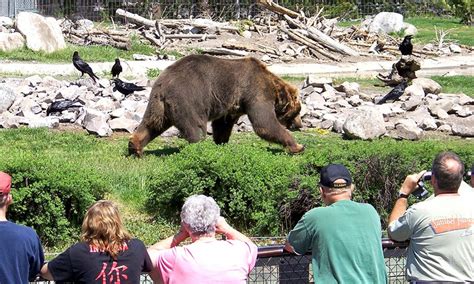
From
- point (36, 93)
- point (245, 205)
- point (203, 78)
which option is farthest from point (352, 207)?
point (36, 93)

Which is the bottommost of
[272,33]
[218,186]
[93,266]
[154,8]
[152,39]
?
[152,39]

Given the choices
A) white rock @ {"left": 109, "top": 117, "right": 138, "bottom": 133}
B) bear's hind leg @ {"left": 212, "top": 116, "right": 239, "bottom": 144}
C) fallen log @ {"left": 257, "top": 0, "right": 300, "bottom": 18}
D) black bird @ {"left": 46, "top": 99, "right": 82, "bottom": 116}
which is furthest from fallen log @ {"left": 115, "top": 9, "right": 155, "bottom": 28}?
bear's hind leg @ {"left": 212, "top": 116, "right": 239, "bottom": 144}

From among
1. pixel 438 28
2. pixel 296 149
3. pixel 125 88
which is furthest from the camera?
pixel 438 28

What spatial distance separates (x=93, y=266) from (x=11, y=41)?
25.6m

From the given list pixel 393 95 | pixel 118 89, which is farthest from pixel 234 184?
pixel 393 95

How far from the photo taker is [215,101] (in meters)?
16.1

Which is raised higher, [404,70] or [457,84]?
[404,70]

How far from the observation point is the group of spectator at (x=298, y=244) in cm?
605

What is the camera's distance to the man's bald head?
259 inches

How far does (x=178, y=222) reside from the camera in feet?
39.3

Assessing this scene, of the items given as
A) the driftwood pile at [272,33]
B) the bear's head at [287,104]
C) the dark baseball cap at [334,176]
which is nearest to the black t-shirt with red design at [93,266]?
the dark baseball cap at [334,176]

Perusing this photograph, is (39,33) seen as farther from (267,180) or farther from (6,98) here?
(267,180)

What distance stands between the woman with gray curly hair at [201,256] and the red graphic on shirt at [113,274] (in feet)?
0.85

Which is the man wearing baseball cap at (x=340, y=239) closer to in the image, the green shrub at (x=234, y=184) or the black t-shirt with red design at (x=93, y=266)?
the black t-shirt with red design at (x=93, y=266)
